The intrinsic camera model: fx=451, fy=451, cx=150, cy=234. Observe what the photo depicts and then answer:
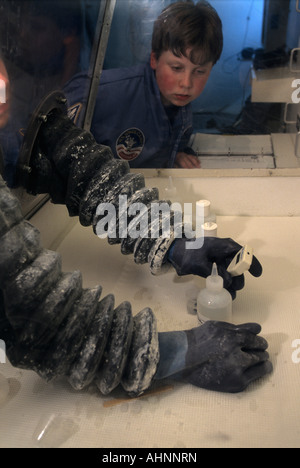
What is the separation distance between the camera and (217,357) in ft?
2.98

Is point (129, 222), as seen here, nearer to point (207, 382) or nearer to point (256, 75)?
point (207, 382)

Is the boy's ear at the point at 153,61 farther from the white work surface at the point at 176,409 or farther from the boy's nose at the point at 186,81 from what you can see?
the white work surface at the point at 176,409

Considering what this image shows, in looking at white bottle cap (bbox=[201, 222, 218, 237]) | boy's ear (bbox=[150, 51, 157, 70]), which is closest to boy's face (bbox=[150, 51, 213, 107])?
boy's ear (bbox=[150, 51, 157, 70])

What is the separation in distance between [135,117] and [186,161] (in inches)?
9.2

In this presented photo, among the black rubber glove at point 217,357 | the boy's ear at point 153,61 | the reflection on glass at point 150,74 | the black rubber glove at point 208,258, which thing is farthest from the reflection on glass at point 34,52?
the black rubber glove at point 217,357

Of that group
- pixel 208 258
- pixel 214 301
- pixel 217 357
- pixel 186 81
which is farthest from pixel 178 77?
pixel 217 357

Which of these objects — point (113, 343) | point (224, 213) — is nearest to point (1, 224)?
point (113, 343)

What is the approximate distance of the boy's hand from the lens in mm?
1559

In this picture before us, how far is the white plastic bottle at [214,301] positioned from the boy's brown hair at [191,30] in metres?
0.66

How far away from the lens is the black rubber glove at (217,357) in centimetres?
90

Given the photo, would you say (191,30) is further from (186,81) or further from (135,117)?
(135,117)

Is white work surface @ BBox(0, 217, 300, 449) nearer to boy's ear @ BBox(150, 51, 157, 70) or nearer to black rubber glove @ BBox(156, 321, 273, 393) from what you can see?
black rubber glove @ BBox(156, 321, 273, 393)

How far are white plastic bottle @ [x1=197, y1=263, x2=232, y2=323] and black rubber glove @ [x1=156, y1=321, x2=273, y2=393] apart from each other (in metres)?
0.07

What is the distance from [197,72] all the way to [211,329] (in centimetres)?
80
